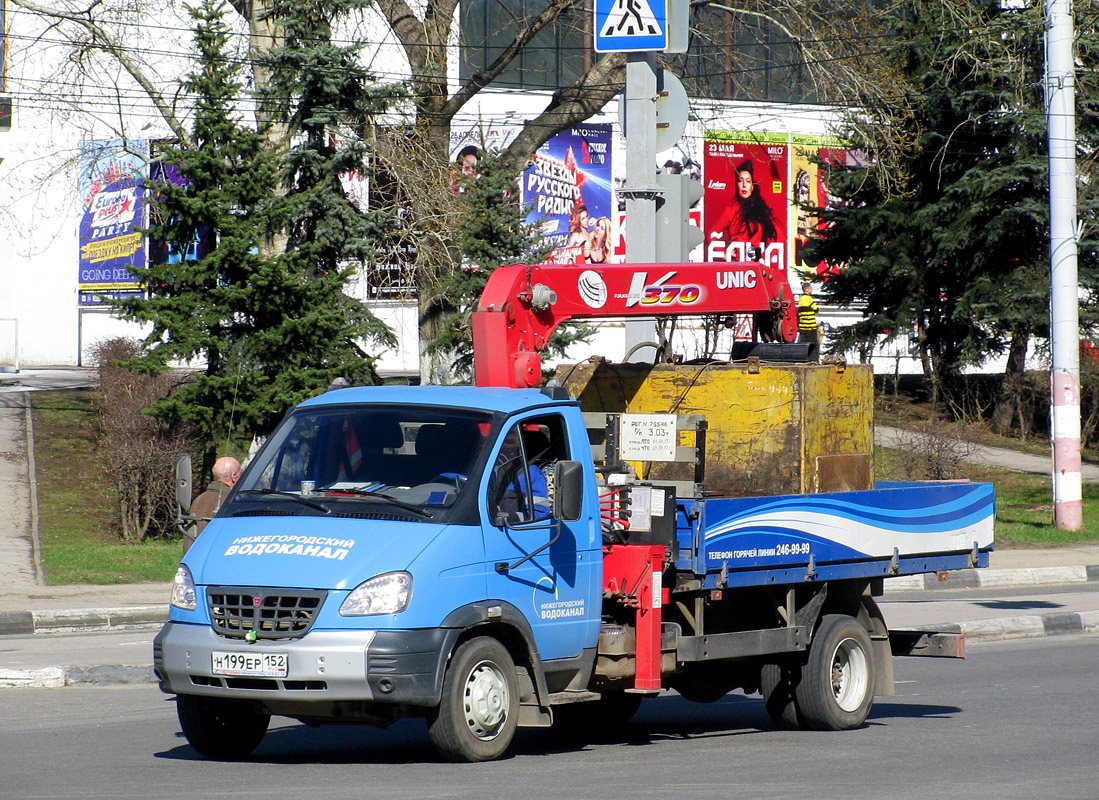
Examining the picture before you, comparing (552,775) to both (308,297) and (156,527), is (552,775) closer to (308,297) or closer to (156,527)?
(308,297)

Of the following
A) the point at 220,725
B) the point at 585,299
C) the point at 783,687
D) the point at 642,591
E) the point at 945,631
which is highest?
the point at 585,299

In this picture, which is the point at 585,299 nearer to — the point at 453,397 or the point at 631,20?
the point at 453,397

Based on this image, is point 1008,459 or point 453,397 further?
point 1008,459

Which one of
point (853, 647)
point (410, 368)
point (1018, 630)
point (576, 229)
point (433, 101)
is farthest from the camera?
point (410, 368)

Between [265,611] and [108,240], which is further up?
[108,240]

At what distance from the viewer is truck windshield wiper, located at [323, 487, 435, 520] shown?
7.16m

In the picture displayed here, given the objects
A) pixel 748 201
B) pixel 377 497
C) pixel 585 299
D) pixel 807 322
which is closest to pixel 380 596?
pixel 377 497

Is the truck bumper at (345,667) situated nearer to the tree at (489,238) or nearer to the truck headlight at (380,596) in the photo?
the truck headlight at (380,596)

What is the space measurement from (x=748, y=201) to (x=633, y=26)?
31.2 meters

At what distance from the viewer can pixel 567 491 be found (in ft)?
24.0

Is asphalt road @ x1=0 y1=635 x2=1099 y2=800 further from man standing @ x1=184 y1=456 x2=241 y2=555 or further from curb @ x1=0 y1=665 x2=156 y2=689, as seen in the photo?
man standing @ x1=184 y1=456 x2=241 y2=555

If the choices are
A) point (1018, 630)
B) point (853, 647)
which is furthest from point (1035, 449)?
point (853, 647)

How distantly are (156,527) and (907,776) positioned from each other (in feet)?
53.2

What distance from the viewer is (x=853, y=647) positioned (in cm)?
935
